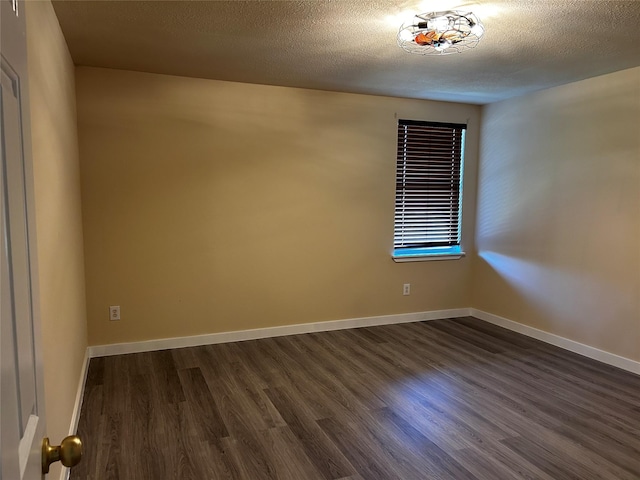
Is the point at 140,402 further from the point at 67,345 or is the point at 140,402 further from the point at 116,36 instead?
the point at 116,36

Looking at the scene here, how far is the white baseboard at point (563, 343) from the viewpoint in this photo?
353 cm

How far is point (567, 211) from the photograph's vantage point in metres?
3.93

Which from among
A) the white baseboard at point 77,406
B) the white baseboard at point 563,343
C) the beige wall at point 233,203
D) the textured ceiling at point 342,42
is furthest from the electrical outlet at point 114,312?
the white baseboard at point 563,343

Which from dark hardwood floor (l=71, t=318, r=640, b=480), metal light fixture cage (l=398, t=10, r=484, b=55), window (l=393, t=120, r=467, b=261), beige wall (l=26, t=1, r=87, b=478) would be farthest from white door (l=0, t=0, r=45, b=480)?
window (l=393, t=120, r=467, b=261)

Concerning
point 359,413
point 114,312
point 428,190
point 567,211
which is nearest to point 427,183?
point 428,190

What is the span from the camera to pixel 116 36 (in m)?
2.77

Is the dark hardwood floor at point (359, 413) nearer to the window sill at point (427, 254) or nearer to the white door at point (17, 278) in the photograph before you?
the window sill at point (427, 254)

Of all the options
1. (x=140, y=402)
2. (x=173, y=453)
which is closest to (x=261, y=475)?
(x=173, y=453)

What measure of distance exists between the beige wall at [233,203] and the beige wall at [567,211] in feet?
2.26

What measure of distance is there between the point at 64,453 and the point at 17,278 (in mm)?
372

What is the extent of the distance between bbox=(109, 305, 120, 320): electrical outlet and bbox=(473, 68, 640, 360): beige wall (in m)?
3.65

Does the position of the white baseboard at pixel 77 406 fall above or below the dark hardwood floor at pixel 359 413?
above

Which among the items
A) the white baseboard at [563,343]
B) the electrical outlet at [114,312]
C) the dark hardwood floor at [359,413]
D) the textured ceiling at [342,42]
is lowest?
the dark hardwood floor at [359,413]

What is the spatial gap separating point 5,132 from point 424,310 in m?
4.63
